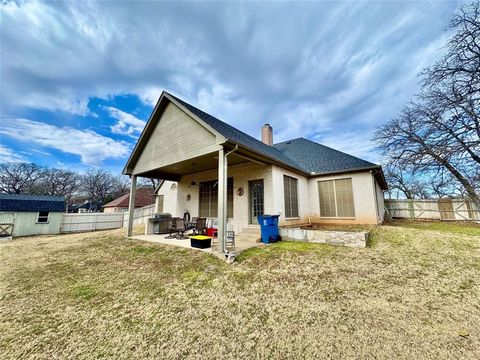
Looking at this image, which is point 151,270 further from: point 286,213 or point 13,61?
point 13,61

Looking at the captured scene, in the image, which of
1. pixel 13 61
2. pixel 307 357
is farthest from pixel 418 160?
pixel 13 61

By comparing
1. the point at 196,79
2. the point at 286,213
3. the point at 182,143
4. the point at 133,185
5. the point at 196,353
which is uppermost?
the point at 196,79

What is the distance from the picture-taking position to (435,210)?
1470 centimetres

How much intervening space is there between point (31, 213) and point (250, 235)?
1663 cm

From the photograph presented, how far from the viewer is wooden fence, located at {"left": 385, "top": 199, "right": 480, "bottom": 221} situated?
13.5 metres

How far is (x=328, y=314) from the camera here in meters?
3.06

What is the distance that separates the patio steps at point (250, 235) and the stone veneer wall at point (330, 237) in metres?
1.07

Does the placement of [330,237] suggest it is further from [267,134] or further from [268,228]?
[267,134]

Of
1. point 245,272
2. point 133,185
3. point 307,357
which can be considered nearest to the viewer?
point 307,357

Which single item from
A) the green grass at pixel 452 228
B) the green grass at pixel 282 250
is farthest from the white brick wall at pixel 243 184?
the green grass at pixel 452 228

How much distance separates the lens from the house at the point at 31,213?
1328 cm

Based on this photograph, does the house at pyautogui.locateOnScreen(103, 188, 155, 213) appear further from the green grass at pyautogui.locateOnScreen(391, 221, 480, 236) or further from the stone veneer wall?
the green grass at pyautogui.locateOnScreen(391, 221, 480, 236)

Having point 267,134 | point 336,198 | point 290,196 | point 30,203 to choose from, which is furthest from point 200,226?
point 30,203

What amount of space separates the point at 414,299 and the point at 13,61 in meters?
17.3
